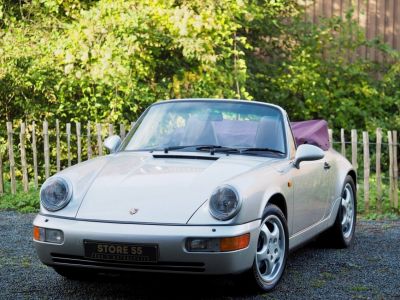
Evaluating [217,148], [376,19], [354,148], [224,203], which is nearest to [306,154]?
[217,148]

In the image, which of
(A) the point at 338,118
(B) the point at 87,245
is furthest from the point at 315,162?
(A) the point at 338,118

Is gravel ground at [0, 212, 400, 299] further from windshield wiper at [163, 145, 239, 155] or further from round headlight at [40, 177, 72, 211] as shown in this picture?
windshield wiper at [163, 145, 239, 155]

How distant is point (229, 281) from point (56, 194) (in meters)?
1.43

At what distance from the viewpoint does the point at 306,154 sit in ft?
20.3

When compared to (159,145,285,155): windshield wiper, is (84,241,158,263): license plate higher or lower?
lower

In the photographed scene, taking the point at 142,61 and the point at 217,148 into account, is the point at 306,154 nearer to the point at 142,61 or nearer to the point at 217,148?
the point at 217,148

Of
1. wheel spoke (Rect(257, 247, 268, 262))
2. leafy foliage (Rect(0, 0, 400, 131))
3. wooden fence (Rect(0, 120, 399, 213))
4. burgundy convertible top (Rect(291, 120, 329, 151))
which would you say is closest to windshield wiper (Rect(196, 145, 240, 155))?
wheel spoke (Rect(257, 247, 268, 262))

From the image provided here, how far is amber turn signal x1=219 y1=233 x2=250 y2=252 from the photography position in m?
4.99

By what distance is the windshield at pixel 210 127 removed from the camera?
6.25 meters

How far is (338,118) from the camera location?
1460 centimetres

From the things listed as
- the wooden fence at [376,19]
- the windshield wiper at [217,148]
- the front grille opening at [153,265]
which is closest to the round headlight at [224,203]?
the front grille opening at [153,265]

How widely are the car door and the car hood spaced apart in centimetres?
52

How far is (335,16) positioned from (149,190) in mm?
10590

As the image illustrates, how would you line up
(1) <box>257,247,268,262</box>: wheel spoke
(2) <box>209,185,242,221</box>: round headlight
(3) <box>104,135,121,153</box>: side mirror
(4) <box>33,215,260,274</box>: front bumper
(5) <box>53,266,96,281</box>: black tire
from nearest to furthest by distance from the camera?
(4) <box>33,215,260,274</box>: front bumper, (2) <box>209,185,242,221</box>: round headlight, (5) <box>53,266,96,281</box>: black tire, (1) <box>257,247,268,262</box>: wheel spoke, (3) <box>104,135,121,153</box>: side mirror
